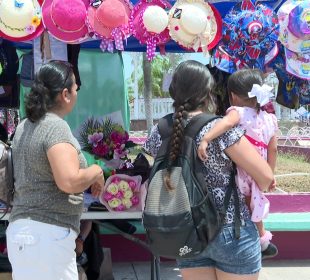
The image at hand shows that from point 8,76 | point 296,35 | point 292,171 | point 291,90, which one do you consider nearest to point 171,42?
point 291,90

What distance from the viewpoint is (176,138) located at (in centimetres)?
196

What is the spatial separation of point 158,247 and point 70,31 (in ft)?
5.26

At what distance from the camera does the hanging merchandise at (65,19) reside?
2.96m

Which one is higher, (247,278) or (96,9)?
(96,9)

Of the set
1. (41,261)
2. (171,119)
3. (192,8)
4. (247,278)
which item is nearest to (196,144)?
(171,119)

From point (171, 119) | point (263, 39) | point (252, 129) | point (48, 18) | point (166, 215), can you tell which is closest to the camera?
point (166, 215)

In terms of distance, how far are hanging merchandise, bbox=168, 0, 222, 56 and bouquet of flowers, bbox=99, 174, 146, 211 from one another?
3.28 feet

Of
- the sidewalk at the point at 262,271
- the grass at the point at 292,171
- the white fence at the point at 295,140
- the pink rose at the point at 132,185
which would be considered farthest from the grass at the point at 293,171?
the pink rose at the point at 132,185

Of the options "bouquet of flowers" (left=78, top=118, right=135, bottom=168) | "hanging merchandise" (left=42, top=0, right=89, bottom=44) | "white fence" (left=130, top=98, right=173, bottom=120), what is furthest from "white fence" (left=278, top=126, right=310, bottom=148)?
"hanging merchandise" (left=42, top=0, right=89, bottom=44)

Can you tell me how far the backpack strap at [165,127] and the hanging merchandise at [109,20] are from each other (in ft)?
3.58

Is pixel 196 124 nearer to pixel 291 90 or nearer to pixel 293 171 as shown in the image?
pixel 291 90

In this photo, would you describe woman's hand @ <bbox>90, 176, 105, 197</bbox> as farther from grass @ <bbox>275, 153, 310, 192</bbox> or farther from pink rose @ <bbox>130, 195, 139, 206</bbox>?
grass @ <bbox>275, 153, 310, 192</bbox>

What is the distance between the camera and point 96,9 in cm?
302

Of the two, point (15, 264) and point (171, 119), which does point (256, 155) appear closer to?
point (171, 119)
